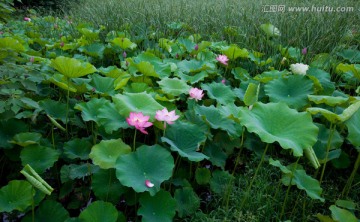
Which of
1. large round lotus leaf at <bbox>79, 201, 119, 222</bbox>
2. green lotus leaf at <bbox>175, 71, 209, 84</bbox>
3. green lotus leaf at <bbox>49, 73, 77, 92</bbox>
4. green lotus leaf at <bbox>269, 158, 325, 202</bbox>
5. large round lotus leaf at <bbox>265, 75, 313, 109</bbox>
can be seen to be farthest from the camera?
green lotus leaf at <bbox>175, 71, 209, 84</bbox>

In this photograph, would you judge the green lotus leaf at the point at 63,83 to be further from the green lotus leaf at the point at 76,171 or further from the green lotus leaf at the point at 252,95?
the green lotus leaf at the point at 252,95

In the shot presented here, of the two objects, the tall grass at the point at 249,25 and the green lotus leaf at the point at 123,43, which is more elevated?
the green lotus leaf at the point at 123,43

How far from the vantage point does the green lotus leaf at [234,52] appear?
2.19 m

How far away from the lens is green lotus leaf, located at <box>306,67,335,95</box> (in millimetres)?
1768

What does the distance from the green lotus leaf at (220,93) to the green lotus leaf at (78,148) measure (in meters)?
0.72

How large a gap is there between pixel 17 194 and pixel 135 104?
1.88 feet

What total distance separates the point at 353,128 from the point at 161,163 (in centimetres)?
77

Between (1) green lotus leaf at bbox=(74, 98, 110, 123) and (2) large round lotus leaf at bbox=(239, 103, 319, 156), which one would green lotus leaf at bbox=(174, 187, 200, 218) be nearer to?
(2) large round lotus leaf at bbox=(239, 103, 319, 156)

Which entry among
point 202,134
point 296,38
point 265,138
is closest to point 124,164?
point 202,134

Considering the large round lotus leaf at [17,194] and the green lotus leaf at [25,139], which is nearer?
the large round lotus leaf at [17,194]

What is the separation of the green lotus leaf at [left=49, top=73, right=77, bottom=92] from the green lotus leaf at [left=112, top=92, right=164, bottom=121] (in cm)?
35

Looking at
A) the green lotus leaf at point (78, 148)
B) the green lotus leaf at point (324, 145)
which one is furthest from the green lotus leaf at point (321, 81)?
the green lotus leaf at point (78, 148)

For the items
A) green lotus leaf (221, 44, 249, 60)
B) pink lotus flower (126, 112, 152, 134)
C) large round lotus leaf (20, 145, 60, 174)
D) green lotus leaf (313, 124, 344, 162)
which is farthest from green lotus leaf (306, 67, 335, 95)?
large round lotus leaf (20, 145, 60, 174)

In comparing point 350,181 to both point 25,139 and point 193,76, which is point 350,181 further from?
point 25,139
